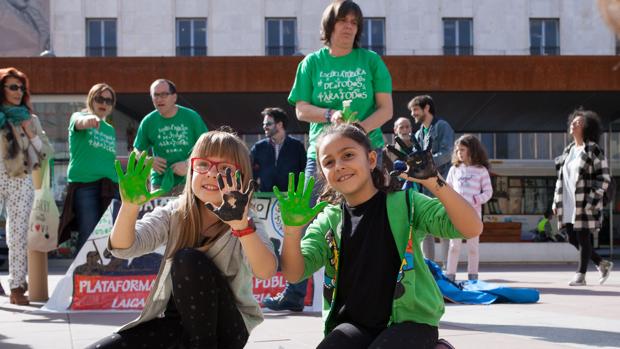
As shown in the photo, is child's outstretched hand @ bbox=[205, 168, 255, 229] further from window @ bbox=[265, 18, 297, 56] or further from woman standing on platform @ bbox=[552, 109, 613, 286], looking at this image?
window @ bbox=[265, 18, 297, 56]

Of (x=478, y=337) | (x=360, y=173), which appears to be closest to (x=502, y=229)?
(x=478, y=337)

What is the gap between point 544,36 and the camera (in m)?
32.0

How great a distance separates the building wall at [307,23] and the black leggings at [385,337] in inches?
1118

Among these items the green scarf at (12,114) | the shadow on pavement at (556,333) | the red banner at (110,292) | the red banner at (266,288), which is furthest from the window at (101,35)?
the shadow on pavement at (556,333)

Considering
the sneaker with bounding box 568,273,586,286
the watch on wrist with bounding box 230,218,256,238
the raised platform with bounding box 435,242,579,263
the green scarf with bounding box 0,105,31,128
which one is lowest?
the raised platform with bounding box 435,242,579,263

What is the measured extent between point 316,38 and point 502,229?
18.5 m

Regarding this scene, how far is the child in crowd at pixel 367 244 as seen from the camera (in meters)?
2.74

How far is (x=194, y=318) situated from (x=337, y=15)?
2434 mm

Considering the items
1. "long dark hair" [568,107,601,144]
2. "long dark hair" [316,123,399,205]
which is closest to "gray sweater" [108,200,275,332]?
"long dark hair" [316,123,399,205]

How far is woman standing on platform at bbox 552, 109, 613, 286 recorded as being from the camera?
25.0ft

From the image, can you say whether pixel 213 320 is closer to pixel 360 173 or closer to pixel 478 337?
pixel 360 173

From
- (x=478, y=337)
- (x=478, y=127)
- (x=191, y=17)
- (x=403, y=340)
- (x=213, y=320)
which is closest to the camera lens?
(x=403, y=340)

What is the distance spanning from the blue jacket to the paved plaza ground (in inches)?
62.4

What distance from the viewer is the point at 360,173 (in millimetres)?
2949
